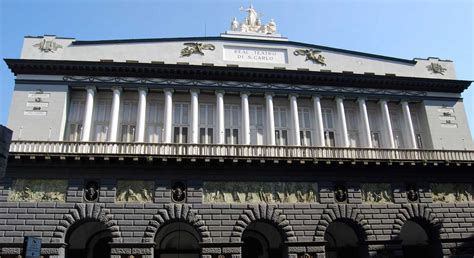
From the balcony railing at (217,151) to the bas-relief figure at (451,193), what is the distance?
1798 millimetres

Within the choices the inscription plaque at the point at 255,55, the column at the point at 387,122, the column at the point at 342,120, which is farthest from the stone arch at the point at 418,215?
the inscription plaque at the point at 255,55

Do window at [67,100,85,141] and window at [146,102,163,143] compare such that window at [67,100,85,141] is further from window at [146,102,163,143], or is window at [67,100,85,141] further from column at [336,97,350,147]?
column at [336,97,350,147]

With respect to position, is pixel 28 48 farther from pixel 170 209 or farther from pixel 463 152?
pixel 463 152

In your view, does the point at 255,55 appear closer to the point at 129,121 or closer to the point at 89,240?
the point at 129,121

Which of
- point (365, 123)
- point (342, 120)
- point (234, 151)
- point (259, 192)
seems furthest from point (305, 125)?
point (259, 192)

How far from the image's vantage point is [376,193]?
89.6ft

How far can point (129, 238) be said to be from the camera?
24125 millimetres

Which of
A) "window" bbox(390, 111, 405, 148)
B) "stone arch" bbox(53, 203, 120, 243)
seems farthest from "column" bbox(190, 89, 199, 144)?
"window" bbox(390, 111, 405, 148)

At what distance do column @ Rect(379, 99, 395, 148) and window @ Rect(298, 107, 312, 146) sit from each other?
5.55 meters

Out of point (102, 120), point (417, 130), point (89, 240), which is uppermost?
point (102, 120)

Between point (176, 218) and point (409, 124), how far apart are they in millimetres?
18489

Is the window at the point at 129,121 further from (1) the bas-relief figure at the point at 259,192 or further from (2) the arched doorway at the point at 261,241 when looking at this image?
(2) the arched doorway at the point at 261,241

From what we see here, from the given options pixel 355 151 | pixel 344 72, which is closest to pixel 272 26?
pixel 344 72

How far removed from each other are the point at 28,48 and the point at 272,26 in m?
18.6
